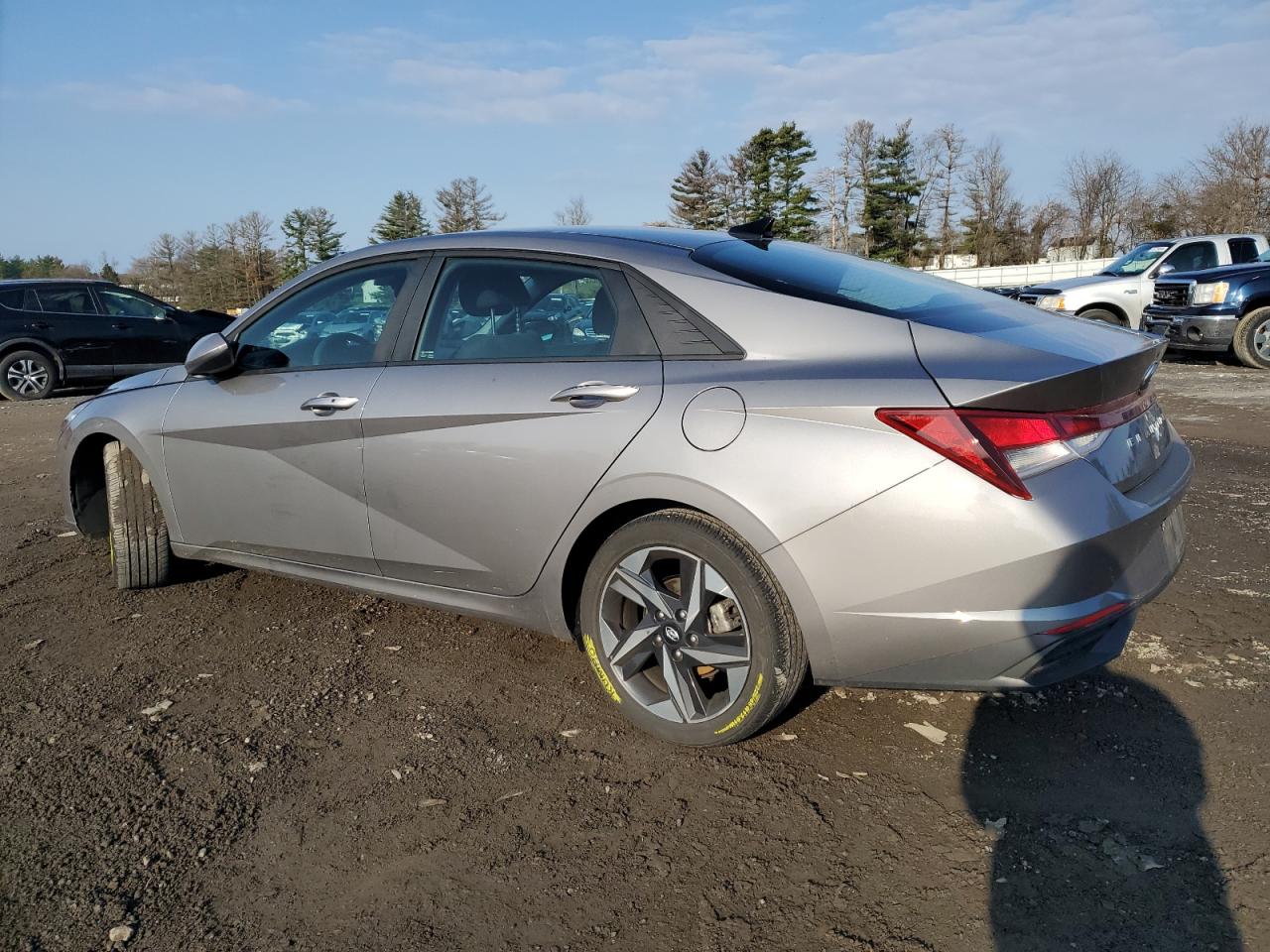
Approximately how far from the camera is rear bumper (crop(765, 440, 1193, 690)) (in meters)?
2.33

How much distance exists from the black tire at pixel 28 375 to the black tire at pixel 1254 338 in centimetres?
1545

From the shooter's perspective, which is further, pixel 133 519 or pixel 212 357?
pixel 133 519

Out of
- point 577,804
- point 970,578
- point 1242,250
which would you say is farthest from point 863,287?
point 1242,250

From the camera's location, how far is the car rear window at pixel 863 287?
2.77 m

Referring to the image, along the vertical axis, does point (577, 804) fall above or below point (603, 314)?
below

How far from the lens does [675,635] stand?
2.80 metres

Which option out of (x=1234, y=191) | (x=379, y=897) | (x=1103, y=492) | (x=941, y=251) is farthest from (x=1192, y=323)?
(x=941, y=251)

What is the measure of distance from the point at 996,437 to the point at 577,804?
146 centimetres

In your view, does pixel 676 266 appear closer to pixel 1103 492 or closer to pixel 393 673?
pixel 1103 492

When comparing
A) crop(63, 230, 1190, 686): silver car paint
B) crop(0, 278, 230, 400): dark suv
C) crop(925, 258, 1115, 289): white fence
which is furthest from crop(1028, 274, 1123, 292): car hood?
crop(925, 258, 1115, 289): white fence

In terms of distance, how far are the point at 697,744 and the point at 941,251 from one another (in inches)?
2363

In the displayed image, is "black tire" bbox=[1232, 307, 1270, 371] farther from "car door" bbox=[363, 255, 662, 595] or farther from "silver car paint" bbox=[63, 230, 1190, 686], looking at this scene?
"car door" bbox=[363, 255, 662, 595]

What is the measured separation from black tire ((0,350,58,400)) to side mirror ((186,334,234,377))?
10967 millimetres

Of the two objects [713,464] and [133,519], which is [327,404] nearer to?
[133,519]
